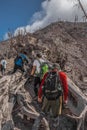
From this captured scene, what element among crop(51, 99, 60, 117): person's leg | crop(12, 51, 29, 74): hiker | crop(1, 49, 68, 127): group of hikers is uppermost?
crop(12, 51, 29, 74): hiker

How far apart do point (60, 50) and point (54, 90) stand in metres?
12.7

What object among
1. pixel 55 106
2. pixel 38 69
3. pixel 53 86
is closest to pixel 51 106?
pixel 55 106

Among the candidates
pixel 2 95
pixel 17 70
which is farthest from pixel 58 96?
pixel 17 70

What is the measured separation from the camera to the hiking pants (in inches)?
342

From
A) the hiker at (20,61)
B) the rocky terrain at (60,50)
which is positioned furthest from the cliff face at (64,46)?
the hiker at (20,61)

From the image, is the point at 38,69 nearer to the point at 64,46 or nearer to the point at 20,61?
the point at 20,61

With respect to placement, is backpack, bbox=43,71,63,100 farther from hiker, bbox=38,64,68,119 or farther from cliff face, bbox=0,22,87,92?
cliff face, bbox=0,22,87,92

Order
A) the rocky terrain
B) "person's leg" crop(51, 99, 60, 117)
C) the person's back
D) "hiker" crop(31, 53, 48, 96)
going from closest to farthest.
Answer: "person's leg" crop(51, 99, 60, 117) < "hiker" crop(31, 53, 48, 96) < the rocky terrain < the person's back

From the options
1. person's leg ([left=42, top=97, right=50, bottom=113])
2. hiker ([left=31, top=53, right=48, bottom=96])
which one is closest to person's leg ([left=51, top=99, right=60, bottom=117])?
person's leg ([left=42, top=97, right=50, bottom=113])

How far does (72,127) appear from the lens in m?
11.0

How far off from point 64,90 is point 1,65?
30.1 feet

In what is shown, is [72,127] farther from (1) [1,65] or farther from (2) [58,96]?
(1) [1,65]

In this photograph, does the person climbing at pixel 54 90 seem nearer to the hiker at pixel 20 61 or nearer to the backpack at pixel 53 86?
the backpack at pixel 53 86

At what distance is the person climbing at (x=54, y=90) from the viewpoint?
333 inches
